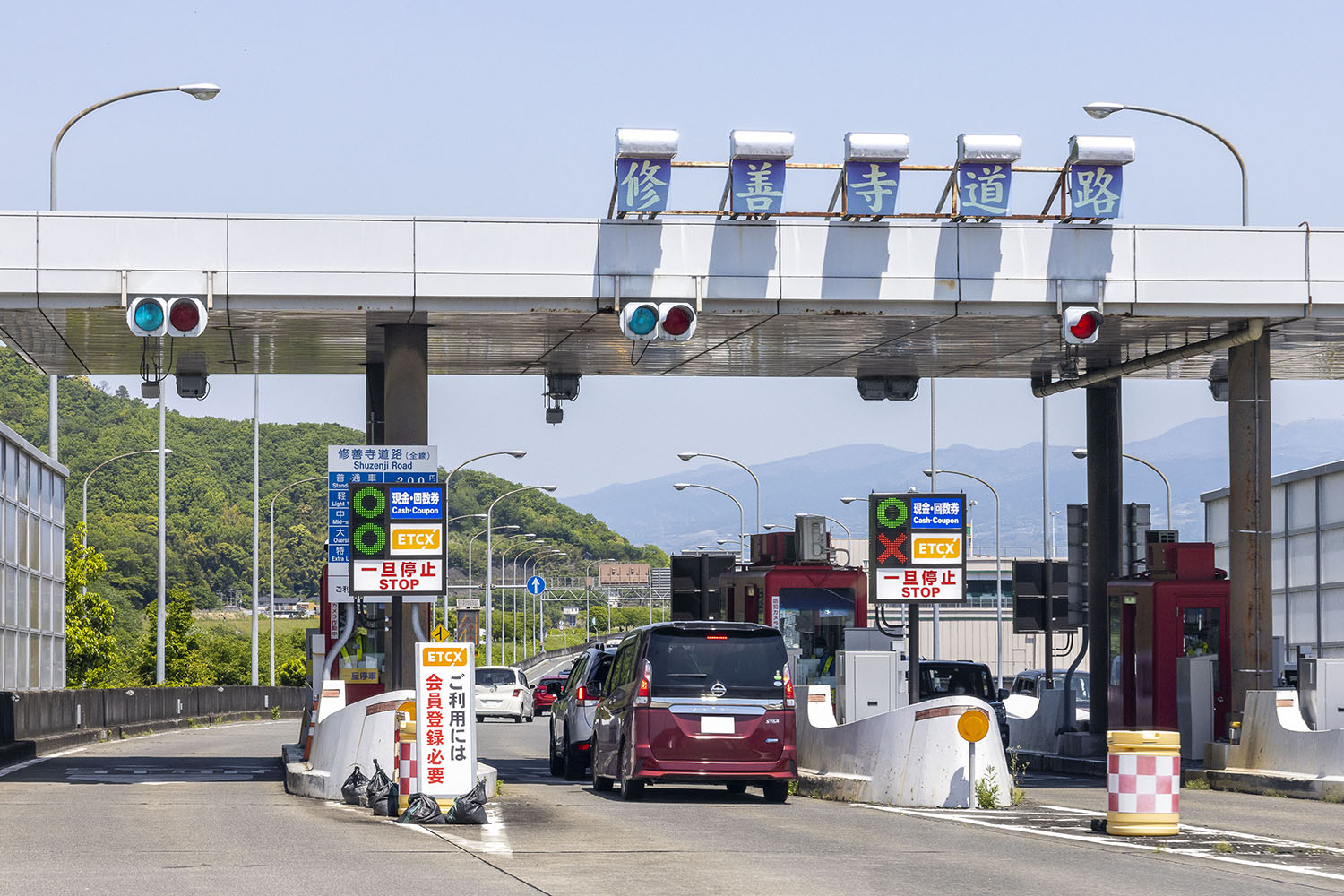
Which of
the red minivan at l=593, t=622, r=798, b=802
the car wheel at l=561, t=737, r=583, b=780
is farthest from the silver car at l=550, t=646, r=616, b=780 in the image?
the red minivan at l=593, t=622, r=798, b=802

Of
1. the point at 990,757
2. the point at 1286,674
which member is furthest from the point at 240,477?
the point at 990,757

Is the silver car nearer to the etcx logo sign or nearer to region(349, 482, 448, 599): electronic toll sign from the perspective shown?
the etcx logo sign

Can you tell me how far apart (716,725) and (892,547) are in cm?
276

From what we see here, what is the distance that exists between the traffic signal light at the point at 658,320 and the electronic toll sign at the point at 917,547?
3.06 meters

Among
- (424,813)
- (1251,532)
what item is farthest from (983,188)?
(424,813)

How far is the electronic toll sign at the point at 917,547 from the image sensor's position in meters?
19.2

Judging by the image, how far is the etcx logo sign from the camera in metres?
19.2

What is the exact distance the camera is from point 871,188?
21016 mm

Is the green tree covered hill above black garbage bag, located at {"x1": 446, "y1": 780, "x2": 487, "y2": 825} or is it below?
above

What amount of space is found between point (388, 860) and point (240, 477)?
13065 cm

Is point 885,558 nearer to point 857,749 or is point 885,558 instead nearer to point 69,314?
point 857,749

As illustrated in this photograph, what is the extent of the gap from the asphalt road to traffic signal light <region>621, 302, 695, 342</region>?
513 centimetres

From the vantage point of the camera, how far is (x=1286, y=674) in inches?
1120

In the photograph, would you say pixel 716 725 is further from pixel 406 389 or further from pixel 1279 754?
pixel 1279 754
